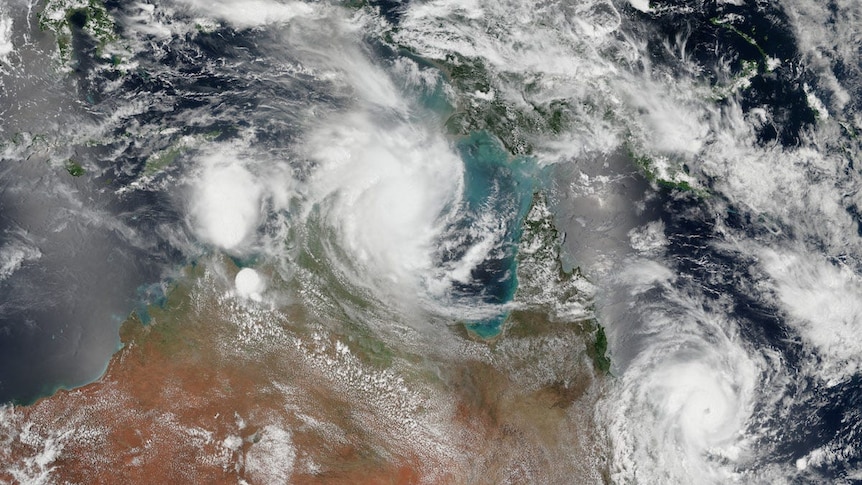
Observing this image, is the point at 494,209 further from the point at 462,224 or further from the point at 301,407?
the point at 301,407

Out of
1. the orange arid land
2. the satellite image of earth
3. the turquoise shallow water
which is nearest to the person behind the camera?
the orange arid land

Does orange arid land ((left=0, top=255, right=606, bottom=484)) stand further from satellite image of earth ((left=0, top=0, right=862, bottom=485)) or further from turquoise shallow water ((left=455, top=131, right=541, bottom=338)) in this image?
turquoise shallow water ((left=455, top=131, right=541, bottom=338))

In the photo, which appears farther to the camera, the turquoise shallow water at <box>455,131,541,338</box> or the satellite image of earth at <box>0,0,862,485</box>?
the turquoise shallow water at <box>455,131,541,338</box>

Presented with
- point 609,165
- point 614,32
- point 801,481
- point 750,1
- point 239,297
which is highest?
point 750,1

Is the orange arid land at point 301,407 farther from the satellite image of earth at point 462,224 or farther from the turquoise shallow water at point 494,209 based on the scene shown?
the turquoise shallow water at point 494,209

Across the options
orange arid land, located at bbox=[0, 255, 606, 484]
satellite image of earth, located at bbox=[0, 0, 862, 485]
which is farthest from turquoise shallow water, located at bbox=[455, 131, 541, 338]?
orange arid land, located at bbox=[0, 255, 606, 484]

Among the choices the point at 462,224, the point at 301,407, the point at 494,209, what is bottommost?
the point at 301,407

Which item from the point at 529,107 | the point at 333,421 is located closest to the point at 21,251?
the point at 333,421

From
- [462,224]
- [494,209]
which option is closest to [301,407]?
[462,224]

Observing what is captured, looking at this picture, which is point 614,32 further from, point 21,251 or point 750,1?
point 21,251
